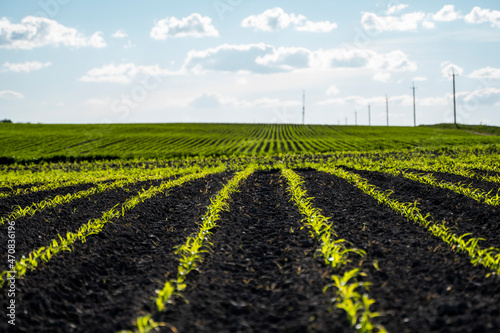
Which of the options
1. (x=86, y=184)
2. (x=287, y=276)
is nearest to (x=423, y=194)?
(x=287, y=276)

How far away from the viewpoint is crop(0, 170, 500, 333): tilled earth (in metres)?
4.43

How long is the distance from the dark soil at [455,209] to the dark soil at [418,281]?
97 centimetres

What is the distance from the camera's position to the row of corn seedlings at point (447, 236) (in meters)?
5.72

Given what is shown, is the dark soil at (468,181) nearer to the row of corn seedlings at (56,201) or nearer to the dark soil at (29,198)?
the row of corn seedlings at (56,201)

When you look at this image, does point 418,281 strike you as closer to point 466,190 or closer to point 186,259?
point 186,259

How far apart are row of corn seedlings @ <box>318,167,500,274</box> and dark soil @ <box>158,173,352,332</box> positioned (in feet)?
7.35

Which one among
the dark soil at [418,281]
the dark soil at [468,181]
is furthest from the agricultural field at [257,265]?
the dark soil at [468,181]

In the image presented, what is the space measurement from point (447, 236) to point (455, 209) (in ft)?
9.03

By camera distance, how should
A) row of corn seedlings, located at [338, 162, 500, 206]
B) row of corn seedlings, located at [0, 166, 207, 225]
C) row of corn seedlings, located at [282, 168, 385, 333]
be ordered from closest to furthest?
row of corn seedlings, located at [282, 168, 385, 333] < row of corn seedlings, located at [338, 162, 500, 206] < row of corn seedlings, located at [0, 166, 207, 225]

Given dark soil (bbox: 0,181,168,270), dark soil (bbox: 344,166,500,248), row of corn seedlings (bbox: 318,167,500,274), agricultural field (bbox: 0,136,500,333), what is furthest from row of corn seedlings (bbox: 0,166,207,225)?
dark soil (bbox: 344,166,500,248)

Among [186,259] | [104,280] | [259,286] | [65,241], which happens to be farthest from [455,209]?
[65,241]

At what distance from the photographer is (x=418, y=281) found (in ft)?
17.3

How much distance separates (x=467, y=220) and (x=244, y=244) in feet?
15.8

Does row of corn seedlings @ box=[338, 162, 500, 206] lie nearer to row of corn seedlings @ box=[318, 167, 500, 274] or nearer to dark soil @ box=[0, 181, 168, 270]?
row of corn seedlings @ box=[318, 167, 500, 274]
